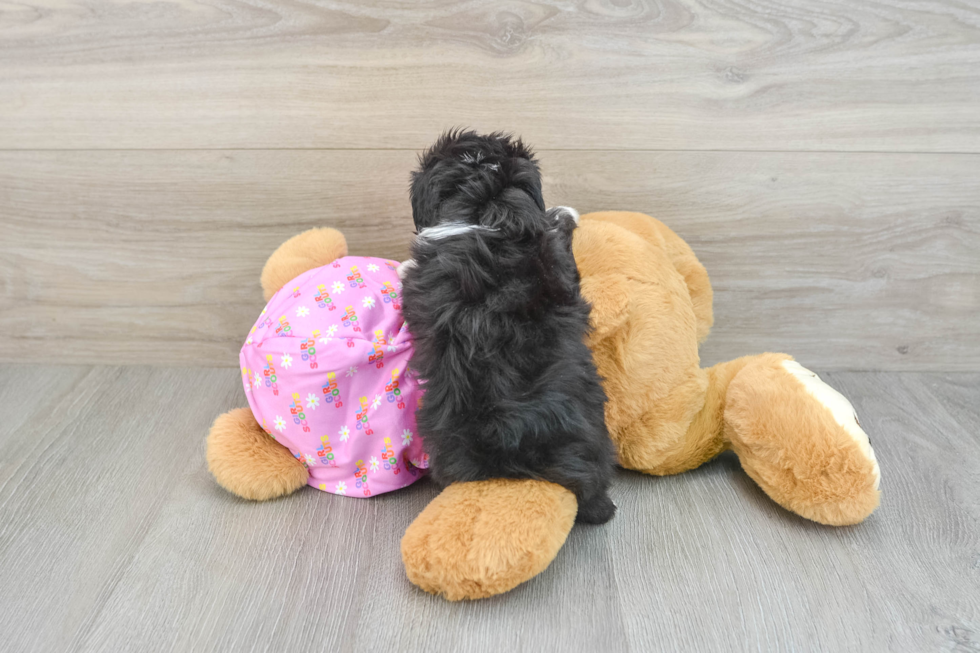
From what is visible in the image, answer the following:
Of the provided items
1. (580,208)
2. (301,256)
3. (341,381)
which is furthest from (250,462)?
(580,208)

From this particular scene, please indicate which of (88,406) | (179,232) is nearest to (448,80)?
(179,232)

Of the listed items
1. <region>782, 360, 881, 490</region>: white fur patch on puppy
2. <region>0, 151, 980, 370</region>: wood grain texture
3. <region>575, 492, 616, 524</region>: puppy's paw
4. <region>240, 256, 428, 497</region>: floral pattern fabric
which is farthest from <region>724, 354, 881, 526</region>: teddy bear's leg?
<region>240, 256, 428, 497</region>: floral pattern fabric

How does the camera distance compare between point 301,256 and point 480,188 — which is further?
point 301,256

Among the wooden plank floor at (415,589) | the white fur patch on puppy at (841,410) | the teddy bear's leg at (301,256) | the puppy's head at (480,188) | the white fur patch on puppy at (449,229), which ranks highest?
the puppy's head at (480,188)

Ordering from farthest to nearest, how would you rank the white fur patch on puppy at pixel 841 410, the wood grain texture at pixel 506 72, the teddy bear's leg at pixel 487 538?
the wood grain texture at pixel 506 72 < the white fur patch on puppy at pixel 841 410 < the teddy bear's leg at pixel 487 538

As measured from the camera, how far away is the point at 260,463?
79 centimetres

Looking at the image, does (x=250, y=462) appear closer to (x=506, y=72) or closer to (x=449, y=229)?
(x=449, y=229)

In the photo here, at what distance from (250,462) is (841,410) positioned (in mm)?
670

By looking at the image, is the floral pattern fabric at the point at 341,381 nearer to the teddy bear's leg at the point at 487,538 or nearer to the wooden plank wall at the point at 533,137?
the teddy bear's leg at the point at 487,538

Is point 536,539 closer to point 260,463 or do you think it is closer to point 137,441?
point 260,463

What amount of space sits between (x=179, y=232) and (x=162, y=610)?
0.58m

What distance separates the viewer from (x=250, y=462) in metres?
0.79

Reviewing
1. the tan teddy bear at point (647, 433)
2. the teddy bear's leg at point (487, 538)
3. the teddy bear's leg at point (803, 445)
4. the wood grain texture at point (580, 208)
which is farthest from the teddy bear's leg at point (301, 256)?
the teddy bear's leg at point (803, 445)

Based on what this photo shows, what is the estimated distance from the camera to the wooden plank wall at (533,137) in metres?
0.90
